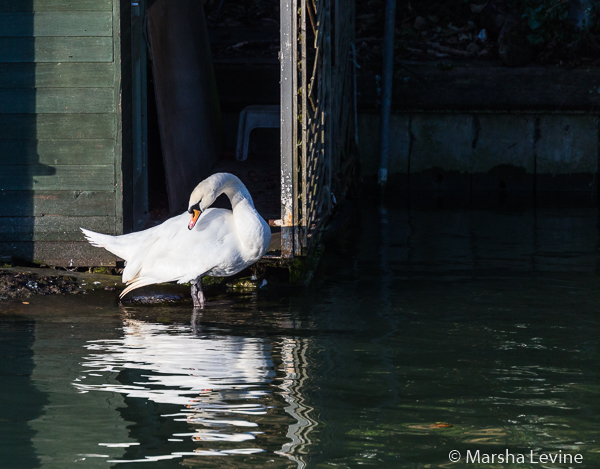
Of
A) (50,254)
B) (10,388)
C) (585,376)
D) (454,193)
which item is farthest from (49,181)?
(454,193)

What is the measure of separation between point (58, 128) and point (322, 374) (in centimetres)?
397

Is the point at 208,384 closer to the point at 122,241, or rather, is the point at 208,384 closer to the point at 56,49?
the point at 122,241

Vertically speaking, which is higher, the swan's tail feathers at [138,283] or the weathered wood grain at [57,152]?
the weathered wood grain at [57,152]

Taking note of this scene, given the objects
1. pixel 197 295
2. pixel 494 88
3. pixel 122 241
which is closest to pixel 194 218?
pixel 197 295

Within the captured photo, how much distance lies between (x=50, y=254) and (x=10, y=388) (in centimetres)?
319

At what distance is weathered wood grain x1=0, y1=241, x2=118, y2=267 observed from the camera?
813 centimetres

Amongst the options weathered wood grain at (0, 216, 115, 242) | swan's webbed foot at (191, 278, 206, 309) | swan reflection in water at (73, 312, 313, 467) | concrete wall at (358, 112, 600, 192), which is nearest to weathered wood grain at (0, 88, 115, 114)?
→ weathered wood grain at (0, 216, 115, 242)

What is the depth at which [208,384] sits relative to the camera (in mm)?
5156

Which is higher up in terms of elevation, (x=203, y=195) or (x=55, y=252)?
(x=203, y=195)

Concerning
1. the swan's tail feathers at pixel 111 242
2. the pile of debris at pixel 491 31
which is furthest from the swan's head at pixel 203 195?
the pile of debris at pixel 491 31

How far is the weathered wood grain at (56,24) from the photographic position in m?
Result: 7.73

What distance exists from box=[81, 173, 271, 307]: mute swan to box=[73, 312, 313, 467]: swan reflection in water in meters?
0.65

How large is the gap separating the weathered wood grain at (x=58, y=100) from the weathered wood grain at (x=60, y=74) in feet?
0.18

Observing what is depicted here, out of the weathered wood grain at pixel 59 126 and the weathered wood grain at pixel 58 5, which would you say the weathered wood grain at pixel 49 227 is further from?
the weathered wood grain at pixel 58 5
